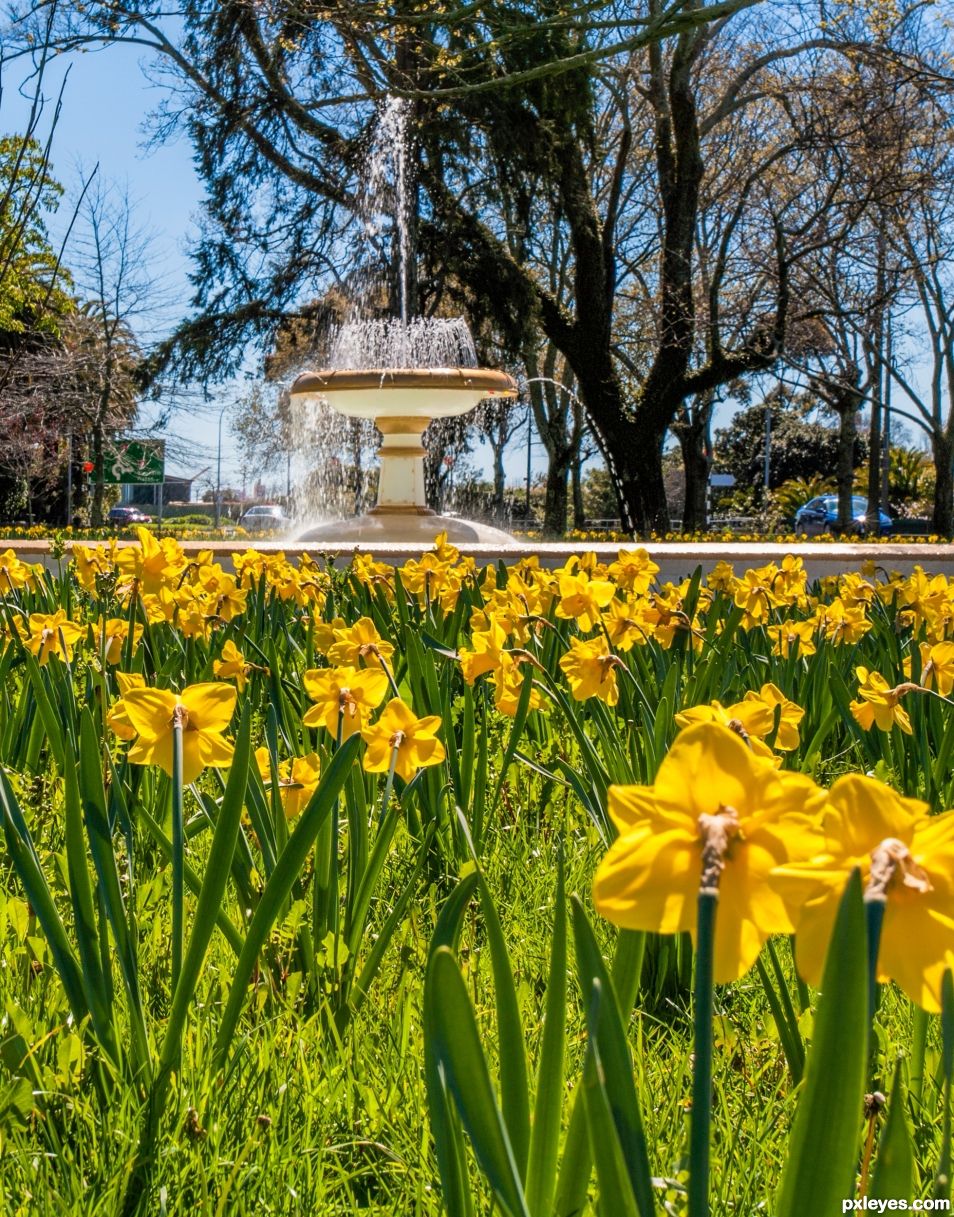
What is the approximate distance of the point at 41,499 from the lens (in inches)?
1534

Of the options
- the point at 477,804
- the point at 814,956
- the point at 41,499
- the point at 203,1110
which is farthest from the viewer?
the point at 41,499

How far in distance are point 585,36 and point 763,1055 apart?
18587mm

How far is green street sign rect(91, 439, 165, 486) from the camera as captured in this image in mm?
24312

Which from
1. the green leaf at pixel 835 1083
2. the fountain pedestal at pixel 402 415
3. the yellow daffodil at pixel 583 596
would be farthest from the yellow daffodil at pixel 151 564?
the fountain pedestal at pixel 402 415

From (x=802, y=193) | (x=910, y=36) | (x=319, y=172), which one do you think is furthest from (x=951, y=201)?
(x=319, y=172)

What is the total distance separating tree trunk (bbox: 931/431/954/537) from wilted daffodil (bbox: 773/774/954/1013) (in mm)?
21754

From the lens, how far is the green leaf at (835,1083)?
0.56 m

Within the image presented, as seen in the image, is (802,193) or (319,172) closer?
(802,193)

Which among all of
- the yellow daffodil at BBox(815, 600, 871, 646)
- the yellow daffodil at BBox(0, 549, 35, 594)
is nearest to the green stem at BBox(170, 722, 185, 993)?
the yellow daffodil at BBox(815, 600, 871, 646)

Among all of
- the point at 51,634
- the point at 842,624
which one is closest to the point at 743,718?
the point at 51,634

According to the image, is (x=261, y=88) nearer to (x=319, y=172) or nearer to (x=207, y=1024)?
(x=319, y=172)

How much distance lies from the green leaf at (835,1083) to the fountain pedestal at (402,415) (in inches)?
354

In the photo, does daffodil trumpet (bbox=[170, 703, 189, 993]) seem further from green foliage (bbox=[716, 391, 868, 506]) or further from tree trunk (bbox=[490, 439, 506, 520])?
green foliage (bbox=[716, 391, 868, 506])

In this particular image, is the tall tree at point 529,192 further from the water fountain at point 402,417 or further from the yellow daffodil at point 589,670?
the yellow daffodil at point 589,670
